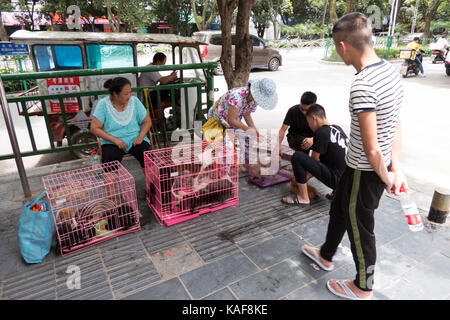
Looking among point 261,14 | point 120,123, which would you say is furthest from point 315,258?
point 261,14

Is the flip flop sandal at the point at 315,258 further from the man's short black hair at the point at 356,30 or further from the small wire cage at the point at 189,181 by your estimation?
the man's short black hair at the point at 356,30

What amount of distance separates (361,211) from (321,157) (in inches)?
60.4

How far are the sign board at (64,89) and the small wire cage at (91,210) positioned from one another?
71.6 inches

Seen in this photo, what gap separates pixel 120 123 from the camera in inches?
138

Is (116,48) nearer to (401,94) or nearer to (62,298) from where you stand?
(62,298)

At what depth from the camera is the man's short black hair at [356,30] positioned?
176 cm

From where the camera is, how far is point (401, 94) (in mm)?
1812

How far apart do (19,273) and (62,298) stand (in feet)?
1.77

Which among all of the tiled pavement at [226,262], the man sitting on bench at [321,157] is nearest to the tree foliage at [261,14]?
the man sitting on bench at [321,157]

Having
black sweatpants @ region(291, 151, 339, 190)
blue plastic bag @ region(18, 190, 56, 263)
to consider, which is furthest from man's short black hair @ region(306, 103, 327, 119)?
blue plastic bag @ region(18, 190, 56, 263)

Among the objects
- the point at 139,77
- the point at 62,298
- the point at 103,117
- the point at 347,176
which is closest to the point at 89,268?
the point at 62,298

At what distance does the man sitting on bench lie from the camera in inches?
127

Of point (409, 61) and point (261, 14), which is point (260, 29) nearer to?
point (261, 14)

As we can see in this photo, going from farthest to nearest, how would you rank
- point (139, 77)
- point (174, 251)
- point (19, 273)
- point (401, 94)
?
point (139, 77), point (174, 251), point (19, 273), point (401, 94)
